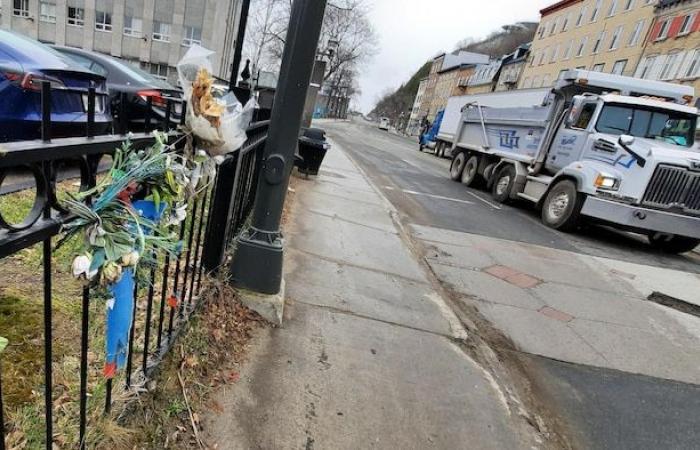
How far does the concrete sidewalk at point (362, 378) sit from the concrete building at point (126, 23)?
130 ft

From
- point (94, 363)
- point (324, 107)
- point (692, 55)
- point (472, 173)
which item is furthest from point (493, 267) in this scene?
point (324, 107)

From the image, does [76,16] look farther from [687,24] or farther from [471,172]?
[687,24]

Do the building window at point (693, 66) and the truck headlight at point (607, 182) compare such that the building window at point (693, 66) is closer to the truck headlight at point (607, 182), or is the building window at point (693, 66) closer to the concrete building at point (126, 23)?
the truck headlight at point (607, 182)

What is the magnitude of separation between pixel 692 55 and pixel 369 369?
36.4m

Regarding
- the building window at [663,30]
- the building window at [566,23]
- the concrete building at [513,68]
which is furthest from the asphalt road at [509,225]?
the concrete building at [513,68]

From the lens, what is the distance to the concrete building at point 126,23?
39.0 metres

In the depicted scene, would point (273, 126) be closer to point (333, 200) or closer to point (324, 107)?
point (333, 200)

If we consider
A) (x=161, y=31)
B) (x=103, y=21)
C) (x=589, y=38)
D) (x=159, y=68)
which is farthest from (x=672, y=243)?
(x=103, y=21)

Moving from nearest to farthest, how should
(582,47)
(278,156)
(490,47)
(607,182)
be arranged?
(278,156) → (607,182) → (582,47) → (490,47)

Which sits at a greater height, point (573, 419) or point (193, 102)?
point (193, 102)

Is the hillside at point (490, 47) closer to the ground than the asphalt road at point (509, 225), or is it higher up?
higher up

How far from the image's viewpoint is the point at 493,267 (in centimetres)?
592

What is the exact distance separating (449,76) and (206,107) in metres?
85.3

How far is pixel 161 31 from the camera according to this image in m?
39.8
